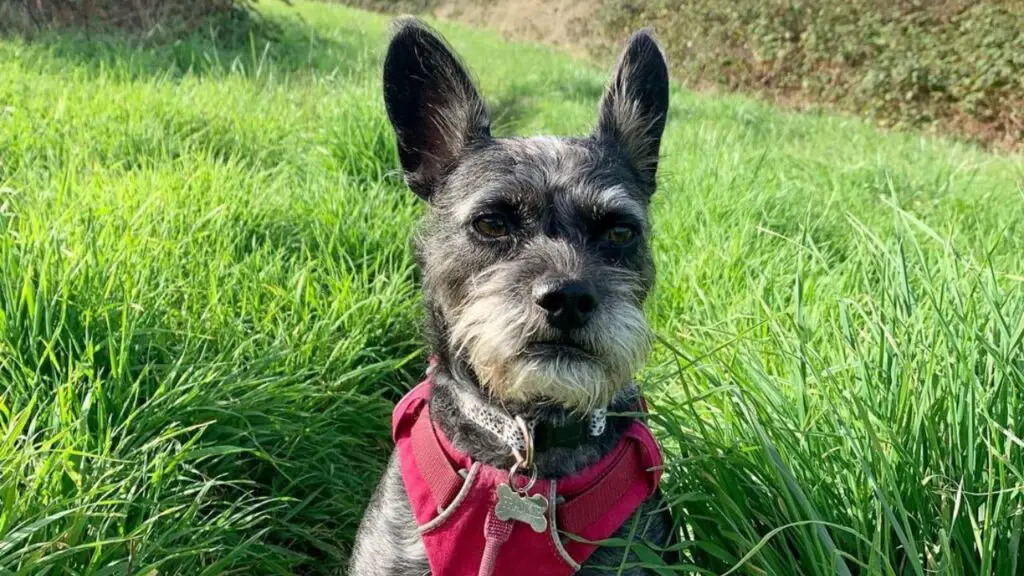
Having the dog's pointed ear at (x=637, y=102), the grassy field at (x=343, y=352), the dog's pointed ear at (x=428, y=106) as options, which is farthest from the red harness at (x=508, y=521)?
the dog's pointed ear at (x=637, y=102)

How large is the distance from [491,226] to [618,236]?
43cm

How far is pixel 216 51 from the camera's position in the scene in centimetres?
791

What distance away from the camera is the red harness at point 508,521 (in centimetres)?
207

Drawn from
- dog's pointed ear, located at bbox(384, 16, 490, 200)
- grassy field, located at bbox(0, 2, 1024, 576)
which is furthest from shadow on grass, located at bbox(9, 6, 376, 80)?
dog's pointed ear, located at bbox(384, 16, 490, 200)

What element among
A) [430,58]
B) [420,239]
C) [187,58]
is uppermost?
[430,58]

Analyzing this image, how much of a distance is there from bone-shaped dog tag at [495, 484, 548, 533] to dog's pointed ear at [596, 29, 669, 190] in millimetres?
1382

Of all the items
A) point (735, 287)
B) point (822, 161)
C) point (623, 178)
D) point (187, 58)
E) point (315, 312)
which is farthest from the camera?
point (187, 58)

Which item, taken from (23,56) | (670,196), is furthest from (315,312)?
(23,56)

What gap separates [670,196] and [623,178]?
2.64 m

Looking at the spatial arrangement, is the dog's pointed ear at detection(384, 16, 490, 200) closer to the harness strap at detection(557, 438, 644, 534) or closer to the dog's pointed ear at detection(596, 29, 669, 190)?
the dog's pointed ear at detection(596, 29, 669, 190)

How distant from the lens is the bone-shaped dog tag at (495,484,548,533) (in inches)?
80.4

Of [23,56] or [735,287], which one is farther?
[23,56]

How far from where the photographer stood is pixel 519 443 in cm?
219

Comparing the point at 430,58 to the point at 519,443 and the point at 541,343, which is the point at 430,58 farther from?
the point at 519,443
